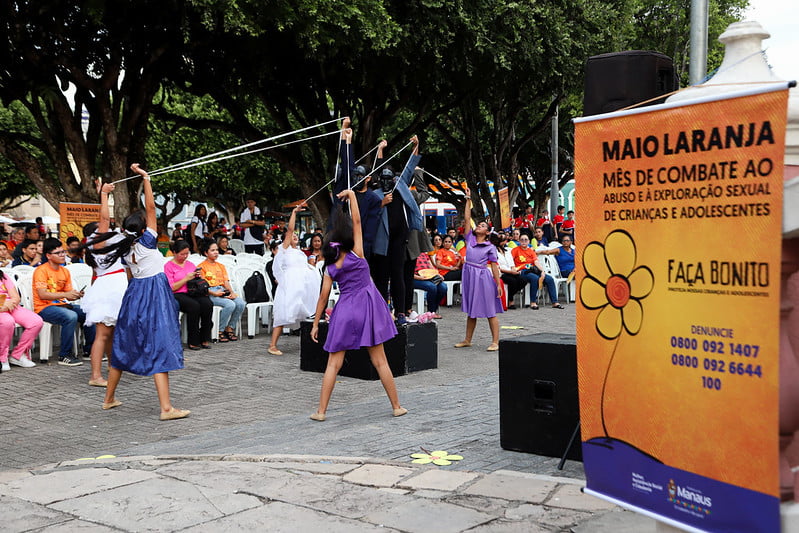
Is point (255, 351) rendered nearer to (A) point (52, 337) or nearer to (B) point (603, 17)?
(A) point (52, 337)

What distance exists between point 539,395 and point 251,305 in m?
7.75

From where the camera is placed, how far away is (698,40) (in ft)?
23.7

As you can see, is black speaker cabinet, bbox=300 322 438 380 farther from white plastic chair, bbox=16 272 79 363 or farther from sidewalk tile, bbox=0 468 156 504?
sidewalk tile, bbox=0 468 156 504

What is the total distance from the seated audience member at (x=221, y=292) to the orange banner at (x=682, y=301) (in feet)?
30.6

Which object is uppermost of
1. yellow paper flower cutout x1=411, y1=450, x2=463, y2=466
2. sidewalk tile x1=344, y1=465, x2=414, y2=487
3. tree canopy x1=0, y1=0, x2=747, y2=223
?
tree canopy x1=0, y1=0, x2=747, y2=223

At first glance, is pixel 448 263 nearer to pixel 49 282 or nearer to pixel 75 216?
pixel 75 216

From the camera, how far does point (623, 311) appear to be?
10.1ft

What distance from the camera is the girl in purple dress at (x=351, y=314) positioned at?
6.92 metres

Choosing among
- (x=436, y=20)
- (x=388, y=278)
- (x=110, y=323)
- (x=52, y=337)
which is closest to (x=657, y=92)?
(x=388, y=278)

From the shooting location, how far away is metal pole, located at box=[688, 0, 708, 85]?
23.5 ft

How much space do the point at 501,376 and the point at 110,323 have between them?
4926 millimetres

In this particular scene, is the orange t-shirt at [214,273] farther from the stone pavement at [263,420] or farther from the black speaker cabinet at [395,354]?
the black speaker cabinet at [395,354]

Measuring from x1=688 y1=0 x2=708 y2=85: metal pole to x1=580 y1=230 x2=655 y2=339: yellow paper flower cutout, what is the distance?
178 inches

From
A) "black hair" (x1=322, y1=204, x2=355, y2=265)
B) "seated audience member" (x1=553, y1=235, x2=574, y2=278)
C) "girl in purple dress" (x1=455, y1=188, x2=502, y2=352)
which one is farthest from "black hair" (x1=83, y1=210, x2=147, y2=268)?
"seated audience member" (x1=553, y1=235, x2=574, y2=278)
